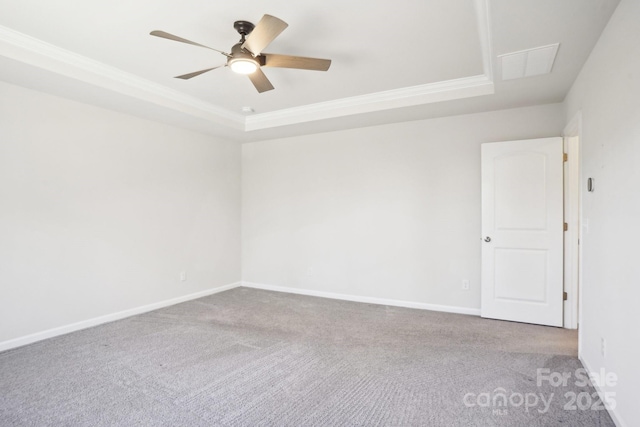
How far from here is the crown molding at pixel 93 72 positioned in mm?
2652

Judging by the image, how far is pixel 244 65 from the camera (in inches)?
98.7

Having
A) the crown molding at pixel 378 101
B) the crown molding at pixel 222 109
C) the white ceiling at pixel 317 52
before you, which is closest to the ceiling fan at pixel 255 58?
the white ceiling at pixel 317 52

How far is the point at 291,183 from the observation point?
536cm

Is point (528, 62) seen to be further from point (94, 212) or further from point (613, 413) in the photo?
point (94, 212)

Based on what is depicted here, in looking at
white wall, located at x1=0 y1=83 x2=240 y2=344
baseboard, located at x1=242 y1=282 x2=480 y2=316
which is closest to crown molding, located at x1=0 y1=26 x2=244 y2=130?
white wall, located at x1=0 y1=83 x2=240 y2=344

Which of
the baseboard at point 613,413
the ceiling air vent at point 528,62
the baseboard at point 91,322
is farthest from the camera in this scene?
the baseboard at point 91,322

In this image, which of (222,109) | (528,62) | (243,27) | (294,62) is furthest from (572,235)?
(222,109)

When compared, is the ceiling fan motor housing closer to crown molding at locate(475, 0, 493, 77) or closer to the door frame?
crown molding at locate(475, 0, 493, 77)

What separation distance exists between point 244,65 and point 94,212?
8.43 ft

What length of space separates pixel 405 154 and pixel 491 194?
3.79ft

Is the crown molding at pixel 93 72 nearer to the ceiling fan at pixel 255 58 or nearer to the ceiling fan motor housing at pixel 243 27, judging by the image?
the ceiling fan at pixel 255 58

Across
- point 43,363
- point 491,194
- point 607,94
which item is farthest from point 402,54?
point 43,363

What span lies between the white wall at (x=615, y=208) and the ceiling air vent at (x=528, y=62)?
0.27 m

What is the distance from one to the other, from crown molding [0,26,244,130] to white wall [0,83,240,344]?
657 mm
